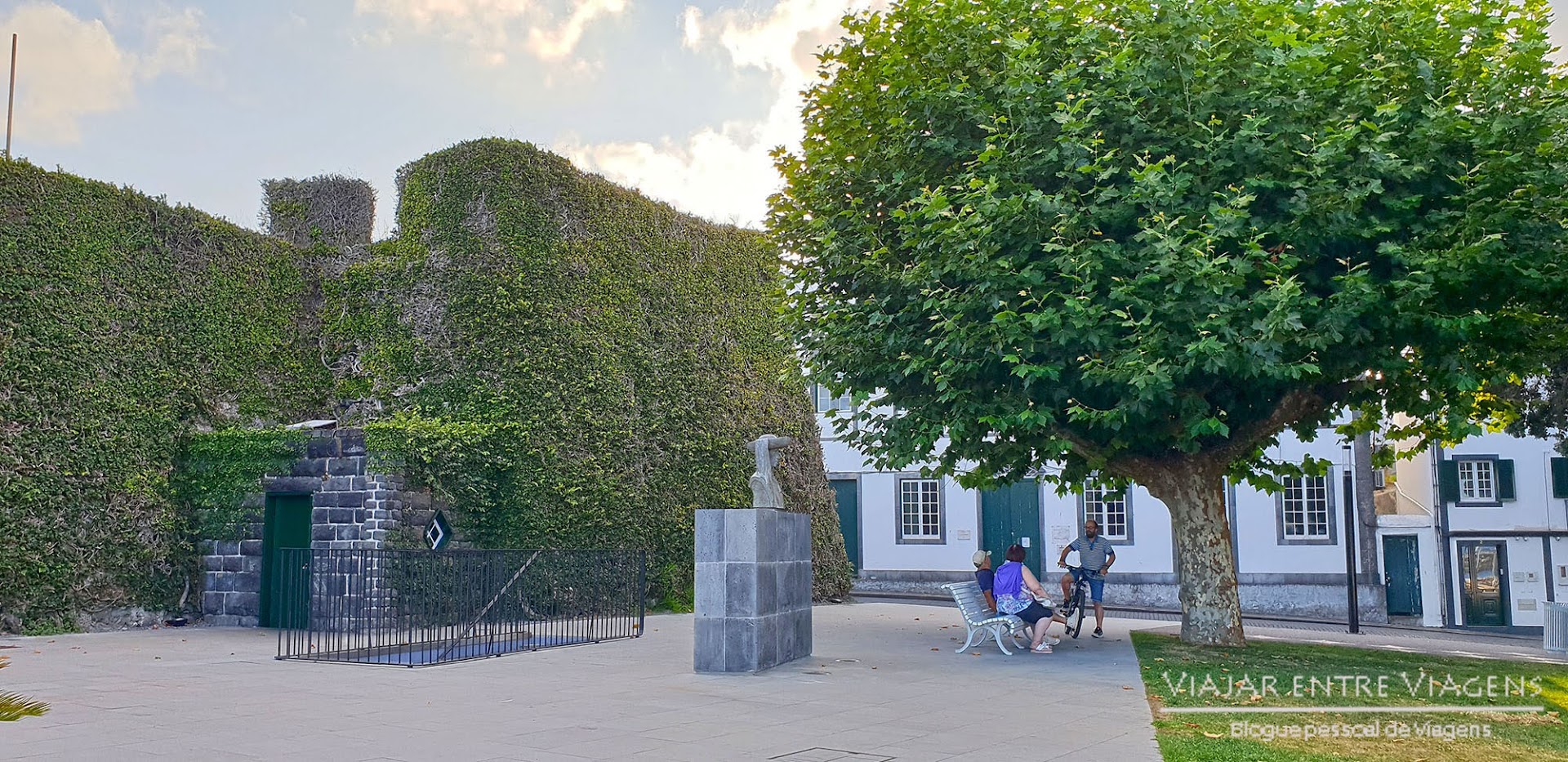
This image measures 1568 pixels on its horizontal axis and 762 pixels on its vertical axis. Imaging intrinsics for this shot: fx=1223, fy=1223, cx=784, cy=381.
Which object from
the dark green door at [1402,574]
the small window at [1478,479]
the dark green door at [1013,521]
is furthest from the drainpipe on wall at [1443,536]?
the dark green door at [1013,521]

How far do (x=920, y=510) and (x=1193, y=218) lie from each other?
21.6 metres

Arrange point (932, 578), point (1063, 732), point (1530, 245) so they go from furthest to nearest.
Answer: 1. point (932, 578)
2. point (1530, 245)
3. point (1063, 732)

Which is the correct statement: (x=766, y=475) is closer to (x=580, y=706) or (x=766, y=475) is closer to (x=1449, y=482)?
(x=580, y=706)

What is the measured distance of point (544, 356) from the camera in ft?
62.5

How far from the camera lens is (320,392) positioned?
20250mm

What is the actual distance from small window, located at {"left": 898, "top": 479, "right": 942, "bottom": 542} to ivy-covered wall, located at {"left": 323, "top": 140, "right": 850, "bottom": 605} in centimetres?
1139

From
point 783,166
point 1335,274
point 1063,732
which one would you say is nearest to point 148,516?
point 783,166

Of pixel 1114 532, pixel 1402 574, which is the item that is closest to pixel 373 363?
pixel 1114 532

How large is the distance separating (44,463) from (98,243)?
3190 mm

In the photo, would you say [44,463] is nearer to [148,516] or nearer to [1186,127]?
[148,516]

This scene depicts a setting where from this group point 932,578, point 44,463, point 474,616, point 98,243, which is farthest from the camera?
point 932,578

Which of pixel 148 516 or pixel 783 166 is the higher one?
pixel 783 166

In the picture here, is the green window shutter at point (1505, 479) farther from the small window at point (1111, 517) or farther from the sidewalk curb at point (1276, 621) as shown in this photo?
the small window at point (1111, 517)

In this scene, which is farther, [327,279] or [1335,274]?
[327,279]
